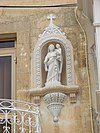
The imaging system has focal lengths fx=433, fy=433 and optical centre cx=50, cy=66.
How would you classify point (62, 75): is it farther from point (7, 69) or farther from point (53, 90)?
point (7, 69)

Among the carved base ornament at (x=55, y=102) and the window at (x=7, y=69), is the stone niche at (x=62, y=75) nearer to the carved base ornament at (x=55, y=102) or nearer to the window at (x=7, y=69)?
the carved base ornament at (x=55, y=102)

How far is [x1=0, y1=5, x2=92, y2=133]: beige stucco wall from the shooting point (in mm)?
6555

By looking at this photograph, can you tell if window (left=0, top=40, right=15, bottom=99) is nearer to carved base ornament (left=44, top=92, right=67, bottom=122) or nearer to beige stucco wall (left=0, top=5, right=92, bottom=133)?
beige stucco wall (left=0, top=5, right=92, bottom=133)

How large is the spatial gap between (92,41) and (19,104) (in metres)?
1.54

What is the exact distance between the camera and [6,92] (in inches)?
278

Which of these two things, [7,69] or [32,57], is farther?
[7,69]

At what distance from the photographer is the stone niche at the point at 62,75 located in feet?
21.6

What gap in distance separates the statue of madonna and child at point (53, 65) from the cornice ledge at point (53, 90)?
75 millimetres

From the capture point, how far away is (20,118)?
656 centimetres

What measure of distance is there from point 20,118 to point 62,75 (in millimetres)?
972

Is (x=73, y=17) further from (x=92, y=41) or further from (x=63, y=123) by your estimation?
(x=63, y=123)

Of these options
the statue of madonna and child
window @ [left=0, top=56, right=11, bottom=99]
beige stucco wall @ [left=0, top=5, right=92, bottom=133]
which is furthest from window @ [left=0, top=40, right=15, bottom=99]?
the statue of madonna and child

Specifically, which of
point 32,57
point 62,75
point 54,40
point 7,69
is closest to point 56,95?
point 62,75

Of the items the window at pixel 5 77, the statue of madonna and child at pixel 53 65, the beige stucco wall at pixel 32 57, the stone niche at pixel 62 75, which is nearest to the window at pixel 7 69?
the window at pixel 5 77
